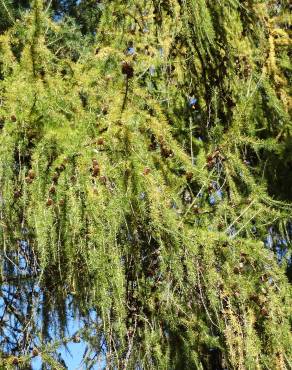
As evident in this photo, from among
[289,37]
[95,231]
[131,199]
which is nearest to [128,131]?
[131,199]

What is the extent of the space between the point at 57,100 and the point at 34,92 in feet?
0.26

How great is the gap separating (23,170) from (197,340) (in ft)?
2.17

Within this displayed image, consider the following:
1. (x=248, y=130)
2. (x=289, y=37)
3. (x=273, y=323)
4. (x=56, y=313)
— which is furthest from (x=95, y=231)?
(x=289, y=37)

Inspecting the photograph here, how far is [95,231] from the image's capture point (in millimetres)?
1500

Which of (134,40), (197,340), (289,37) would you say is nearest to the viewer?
(197,340)

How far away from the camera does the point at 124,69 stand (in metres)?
1.70

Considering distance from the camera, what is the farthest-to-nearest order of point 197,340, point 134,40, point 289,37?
point 289,37 < point 134,40 < point 197,340

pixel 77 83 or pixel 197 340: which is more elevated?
pixel 77 83

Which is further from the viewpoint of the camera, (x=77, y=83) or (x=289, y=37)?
(x=289, y=37)

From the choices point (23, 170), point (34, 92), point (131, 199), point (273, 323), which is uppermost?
point (34, 92)

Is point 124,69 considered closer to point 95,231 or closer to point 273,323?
point 95,231

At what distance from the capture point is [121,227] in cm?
166

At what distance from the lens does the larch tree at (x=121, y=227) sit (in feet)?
5.07

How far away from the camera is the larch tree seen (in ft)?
5.07
